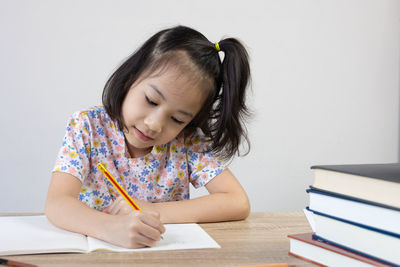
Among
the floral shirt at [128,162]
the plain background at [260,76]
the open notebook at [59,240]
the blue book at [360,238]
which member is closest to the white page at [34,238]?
the open notebook at [59,240]

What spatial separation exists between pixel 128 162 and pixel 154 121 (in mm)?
212

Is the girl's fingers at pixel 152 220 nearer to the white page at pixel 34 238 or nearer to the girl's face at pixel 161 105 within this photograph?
the white page at pixel 34 238

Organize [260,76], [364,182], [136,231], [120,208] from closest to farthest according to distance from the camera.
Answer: [364,182] < [136,231] < [120,208] < [260,76]

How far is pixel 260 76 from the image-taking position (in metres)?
2.09

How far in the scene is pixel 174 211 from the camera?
865mm

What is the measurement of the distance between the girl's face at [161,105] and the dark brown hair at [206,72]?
0.15 ft

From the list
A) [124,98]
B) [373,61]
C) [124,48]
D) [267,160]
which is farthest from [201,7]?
[124,98]

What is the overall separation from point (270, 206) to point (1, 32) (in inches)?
57.0

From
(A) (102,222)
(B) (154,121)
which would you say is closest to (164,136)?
(B) (154,121)

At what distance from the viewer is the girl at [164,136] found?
912mm

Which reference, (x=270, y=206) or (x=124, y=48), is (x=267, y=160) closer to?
(x=270, y=206)

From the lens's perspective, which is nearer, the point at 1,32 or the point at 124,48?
the point at 1,32

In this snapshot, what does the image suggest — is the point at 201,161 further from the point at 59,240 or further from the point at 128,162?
the point at 59,240

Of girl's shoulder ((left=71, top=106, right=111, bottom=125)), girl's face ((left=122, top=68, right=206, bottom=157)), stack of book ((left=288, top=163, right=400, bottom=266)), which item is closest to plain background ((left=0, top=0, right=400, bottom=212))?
girl's shoulder ((left=71, top=106, right=111, bottom=125))
